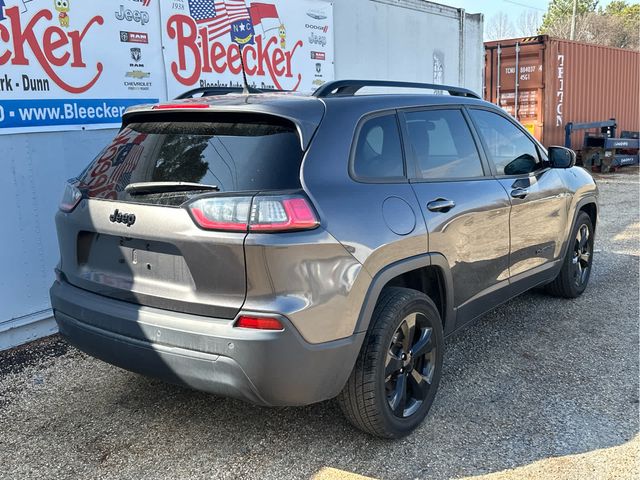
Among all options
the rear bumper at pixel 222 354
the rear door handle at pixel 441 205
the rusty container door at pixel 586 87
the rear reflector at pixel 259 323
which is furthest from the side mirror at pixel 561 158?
the rusty container door at pixel 586 87

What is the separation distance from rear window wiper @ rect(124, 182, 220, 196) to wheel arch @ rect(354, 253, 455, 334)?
2.80 feet

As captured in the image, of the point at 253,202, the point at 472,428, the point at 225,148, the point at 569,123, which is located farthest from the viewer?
the point at 569,123

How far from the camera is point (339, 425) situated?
335cm

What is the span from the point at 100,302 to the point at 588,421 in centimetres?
261

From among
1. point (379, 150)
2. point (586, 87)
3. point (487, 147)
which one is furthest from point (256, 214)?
point (586, 87)

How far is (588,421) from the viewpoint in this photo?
338 centimetres

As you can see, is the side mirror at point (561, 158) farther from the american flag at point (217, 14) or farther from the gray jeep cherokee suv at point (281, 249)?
the american flag at point (217, 14)

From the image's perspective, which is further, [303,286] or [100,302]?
[100,302]

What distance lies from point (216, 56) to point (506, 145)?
290 centimetres

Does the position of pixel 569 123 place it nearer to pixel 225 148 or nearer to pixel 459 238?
pixel 459 238

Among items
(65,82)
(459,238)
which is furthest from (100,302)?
(65,82)

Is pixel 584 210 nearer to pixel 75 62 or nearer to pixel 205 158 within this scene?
pixel 205 158

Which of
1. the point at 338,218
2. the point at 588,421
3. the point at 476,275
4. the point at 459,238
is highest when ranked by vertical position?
the point at 338,218

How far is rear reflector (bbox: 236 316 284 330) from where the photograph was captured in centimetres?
256
